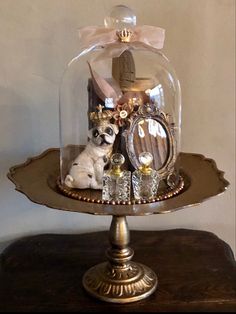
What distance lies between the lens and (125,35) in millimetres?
877

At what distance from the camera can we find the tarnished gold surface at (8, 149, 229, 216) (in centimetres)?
78

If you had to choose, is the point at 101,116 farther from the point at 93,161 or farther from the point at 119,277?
the point at 119,277

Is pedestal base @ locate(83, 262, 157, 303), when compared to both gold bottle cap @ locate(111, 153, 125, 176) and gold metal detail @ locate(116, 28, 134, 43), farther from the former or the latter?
gold metal detail @ locate(116, 28, 134, 43)

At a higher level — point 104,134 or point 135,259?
point 104,134

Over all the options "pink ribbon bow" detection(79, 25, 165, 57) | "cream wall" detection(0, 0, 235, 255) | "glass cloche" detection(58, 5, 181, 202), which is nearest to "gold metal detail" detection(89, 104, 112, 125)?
"glass cloche" detection(58, 5, 181, 202)

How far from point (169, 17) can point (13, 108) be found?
0.39 m

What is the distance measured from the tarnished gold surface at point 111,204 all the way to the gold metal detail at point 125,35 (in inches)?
11.0

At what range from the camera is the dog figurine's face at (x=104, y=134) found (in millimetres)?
850

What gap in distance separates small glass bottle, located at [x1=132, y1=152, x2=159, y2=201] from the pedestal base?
0.18 meters

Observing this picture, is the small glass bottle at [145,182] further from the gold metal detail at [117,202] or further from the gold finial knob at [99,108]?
the gold finial knob at [99,108]

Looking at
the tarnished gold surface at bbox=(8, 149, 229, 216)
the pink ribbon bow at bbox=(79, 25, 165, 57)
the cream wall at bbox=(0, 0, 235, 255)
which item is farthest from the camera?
the cream wall at bbox=(0, 0, 235, 255)

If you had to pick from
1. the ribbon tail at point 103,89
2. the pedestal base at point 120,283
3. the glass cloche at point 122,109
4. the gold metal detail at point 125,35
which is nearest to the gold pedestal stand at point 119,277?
the pedestal base at point 120,283

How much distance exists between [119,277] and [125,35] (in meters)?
0.44

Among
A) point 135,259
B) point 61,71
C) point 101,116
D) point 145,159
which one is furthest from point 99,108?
point 135,259
